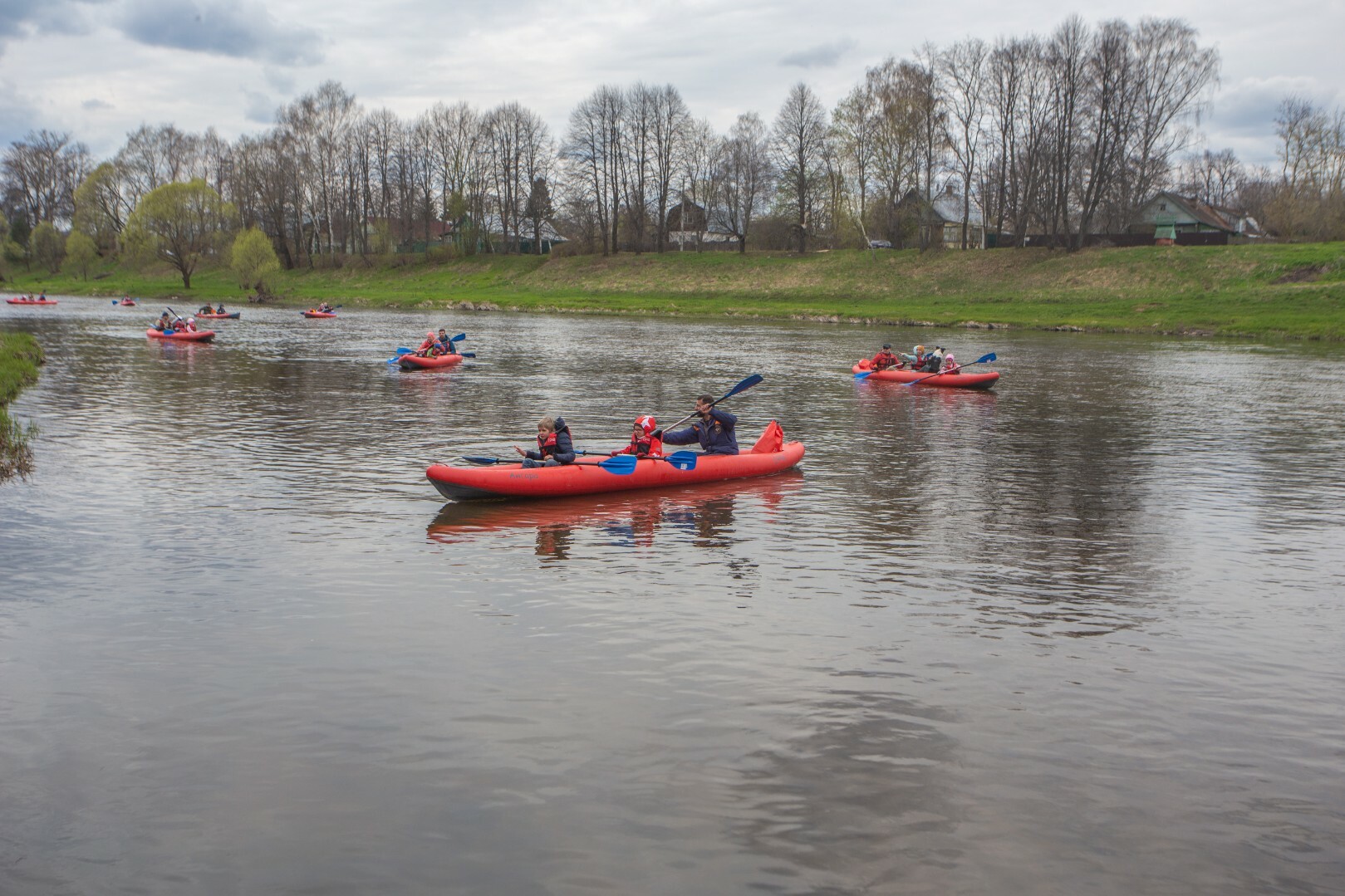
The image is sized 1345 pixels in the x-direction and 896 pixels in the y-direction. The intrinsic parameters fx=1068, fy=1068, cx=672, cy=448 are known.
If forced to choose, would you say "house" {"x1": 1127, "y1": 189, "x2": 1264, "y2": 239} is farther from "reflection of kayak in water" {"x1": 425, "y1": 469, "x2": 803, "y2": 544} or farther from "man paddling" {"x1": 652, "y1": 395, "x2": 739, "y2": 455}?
"reflection of kayak in water" {"x1": 425, "y1": 469, "x2": 803, "y2": 544}

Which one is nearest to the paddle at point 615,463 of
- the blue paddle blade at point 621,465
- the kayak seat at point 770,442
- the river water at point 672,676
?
the blue paddle blade at point 621,465

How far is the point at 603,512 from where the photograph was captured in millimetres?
13781

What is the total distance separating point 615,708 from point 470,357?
27.5 m

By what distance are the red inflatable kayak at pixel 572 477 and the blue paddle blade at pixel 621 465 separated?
0.05 m

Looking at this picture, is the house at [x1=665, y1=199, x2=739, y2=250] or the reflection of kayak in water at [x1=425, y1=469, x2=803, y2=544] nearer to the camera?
the reflection of kayak in water at [x1=425, y1=469, x2=803, y2=544]

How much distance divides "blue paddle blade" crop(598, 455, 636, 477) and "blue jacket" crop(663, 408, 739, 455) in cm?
175

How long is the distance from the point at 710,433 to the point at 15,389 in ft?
51.1

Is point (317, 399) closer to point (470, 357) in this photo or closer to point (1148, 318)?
point (470, 357)

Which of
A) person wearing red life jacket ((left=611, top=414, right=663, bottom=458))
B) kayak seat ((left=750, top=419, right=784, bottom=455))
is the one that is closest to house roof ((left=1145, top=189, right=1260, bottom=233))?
kayak seat ((left=750, top=419, right=784, bottom=455))

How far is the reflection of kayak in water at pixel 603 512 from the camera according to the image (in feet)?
42.0

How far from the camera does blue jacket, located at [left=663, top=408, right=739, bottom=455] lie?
1630cm

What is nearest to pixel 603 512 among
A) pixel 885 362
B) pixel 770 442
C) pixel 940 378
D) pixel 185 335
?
pixel 770 442

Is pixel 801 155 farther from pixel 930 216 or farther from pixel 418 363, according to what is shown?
pixel 418 363

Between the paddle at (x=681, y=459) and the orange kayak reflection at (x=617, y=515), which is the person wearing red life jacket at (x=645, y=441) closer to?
the paddle at (x=681, y=459)
